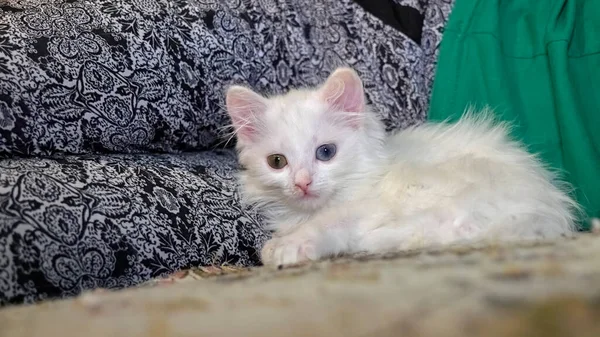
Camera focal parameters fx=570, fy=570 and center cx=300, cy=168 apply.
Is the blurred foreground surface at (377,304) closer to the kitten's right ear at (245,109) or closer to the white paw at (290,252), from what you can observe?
the white paw at (290,252)

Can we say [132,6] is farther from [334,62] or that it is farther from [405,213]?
[405,213]

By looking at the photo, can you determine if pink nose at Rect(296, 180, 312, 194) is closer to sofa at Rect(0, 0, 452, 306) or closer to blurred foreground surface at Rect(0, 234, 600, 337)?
sofa at Rect(0, 0, 452, 306)

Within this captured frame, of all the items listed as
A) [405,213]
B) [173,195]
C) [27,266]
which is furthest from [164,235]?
[405,213]

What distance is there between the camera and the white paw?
1.21 metres

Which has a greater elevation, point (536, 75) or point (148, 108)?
point (536, 75)

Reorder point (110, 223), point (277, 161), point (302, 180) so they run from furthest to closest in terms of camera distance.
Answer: point (277, 161) < point (302, 180) < point (110, 223)

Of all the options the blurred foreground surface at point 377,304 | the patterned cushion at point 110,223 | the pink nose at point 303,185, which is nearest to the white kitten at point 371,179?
the pink nose at point 303,185

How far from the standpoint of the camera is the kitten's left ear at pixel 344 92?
146cm

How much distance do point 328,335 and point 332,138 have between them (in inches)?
36.5

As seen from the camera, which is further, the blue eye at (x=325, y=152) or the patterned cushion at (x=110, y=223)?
the blue eye at (x=325, y=152)

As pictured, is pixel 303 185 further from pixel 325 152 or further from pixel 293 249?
pixel 293 249

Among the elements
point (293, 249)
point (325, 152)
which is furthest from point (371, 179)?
point (293, 249)

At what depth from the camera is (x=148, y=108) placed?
1.54m

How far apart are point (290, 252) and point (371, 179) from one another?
0.38 meters
